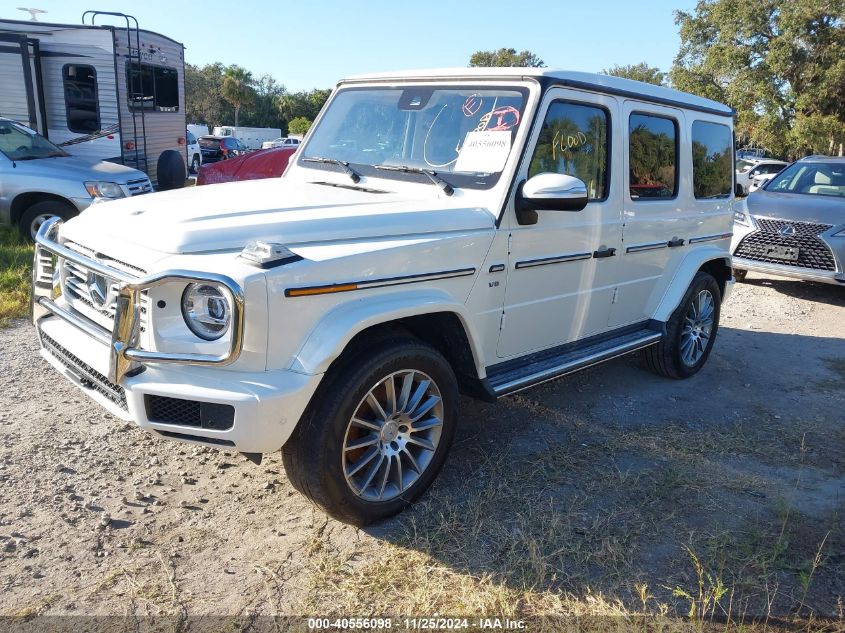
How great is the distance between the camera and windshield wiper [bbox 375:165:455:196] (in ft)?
11.8

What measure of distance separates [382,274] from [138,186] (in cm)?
769

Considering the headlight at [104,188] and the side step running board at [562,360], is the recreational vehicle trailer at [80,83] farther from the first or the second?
the side step running board at [562,360]

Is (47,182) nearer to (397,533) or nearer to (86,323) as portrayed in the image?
(86,323)

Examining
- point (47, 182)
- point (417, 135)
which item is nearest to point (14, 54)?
point (47, 182)

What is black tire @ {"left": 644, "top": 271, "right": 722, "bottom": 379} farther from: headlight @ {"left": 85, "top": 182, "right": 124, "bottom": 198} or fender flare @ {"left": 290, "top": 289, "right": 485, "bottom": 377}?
headlight @ {"left": 85, "top": 182, "right": 124, "bottom": 198}

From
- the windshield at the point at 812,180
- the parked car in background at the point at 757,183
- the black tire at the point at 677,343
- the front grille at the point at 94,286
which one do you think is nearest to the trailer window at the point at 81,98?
the front grille at the point at 94,286

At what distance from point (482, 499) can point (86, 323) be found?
210 centimetres

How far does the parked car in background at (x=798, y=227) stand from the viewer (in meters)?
8.19

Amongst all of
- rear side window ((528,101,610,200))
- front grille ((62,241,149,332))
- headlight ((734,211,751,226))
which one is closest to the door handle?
rear side window ((528,101,610,200))

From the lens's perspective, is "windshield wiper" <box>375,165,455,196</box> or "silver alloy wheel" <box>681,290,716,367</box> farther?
"silver alloy wheel" <box>681,290,716,367</box>

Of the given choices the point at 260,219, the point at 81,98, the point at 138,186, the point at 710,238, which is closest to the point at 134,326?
the point at 260,219

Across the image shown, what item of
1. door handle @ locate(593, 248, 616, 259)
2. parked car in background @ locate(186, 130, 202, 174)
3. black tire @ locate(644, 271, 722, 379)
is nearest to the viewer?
door handle @ locate(593, 248, 616, 259)

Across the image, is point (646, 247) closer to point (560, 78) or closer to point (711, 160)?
point (711, 160)

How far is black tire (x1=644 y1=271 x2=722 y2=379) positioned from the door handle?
3.67 feet
